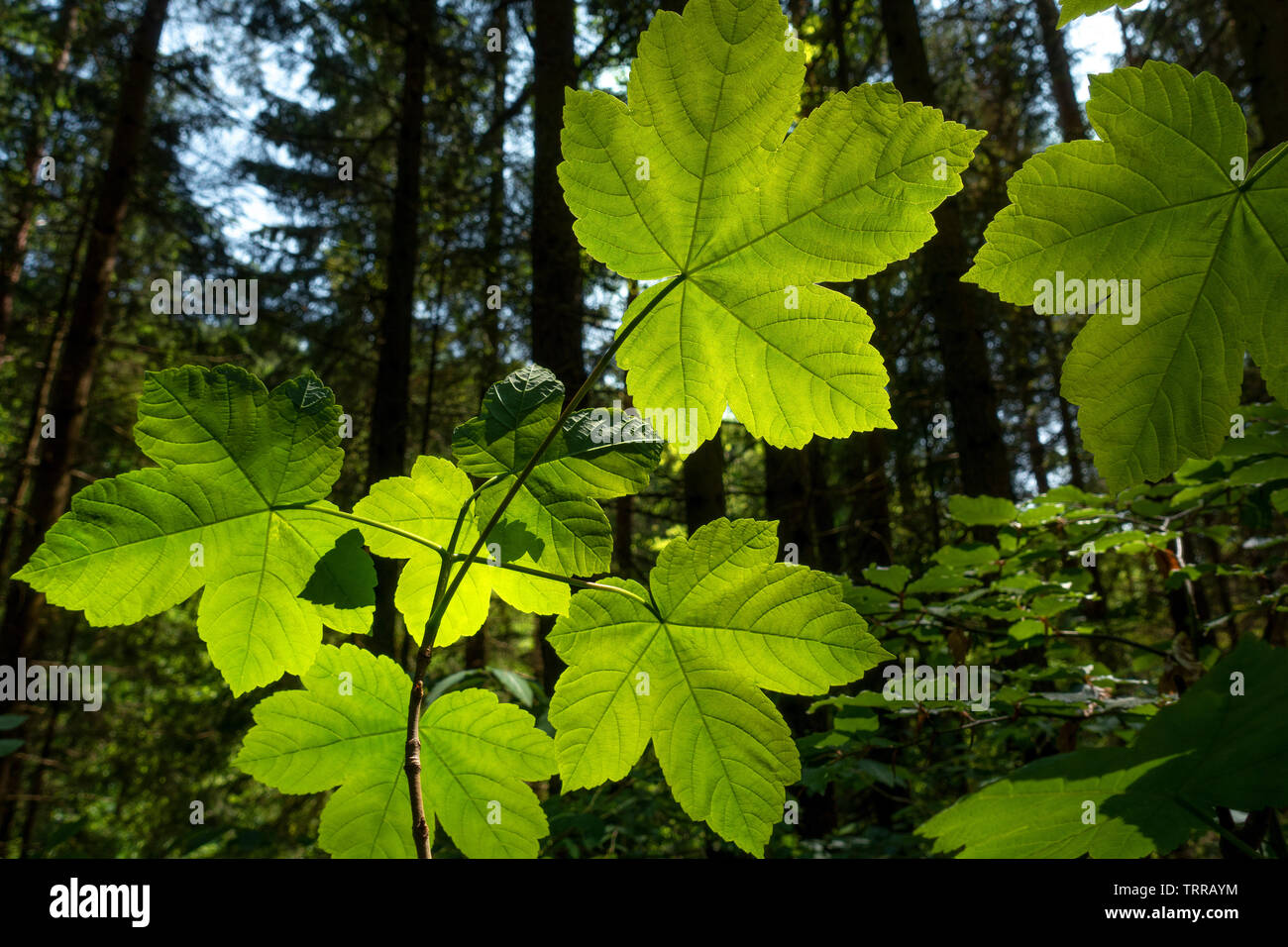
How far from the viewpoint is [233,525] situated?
718mm

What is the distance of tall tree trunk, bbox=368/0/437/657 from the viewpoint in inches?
284

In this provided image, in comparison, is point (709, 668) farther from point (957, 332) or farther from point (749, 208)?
point (957, 332)

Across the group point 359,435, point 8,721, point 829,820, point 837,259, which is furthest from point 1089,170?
point 359,435

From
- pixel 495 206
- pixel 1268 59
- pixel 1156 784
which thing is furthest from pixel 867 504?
pixel 1156 784

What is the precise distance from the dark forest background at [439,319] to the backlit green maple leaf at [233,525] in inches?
70.0

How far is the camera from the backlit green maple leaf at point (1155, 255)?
0.63m

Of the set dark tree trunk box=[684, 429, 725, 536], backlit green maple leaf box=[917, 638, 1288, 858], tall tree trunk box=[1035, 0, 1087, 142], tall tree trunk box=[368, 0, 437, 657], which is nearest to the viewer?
backlit green maple leaf box=[917, 638, 1288, 858]

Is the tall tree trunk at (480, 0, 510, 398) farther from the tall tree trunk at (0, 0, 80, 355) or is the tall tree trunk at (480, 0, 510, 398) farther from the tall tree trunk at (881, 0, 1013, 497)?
the tall tree trunk at (0, 0, 80, 355)

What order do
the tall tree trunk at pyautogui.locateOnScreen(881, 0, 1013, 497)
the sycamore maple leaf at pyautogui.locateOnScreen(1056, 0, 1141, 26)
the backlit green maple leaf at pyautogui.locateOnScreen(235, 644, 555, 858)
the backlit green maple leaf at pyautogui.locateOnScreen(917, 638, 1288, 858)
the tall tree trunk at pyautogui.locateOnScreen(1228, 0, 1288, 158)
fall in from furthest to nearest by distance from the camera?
the tall tree trunk at pyautogui.locateOnScreen(881, 0, 1013, 497) → the tall tree trunk at pyautogui.locateOnScreen(1228, 0, 1288, 158) → the backlit green maple leaf at pyautogui.locateOnScreen(917, 638, 1288, 858) → the backlit green maple leaf at pyautogui.locateOnScreen(235, 644, 555, 858) → the sycamore maple leaf at pyautogui.locateOnScreen(1056, 0, 1141, 26)

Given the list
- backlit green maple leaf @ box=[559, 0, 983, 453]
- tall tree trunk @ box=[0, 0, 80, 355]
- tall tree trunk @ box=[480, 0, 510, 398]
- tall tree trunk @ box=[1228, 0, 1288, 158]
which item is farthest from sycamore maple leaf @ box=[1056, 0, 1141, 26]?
tall tree trunk @ box=[0, 0, 80, 355]

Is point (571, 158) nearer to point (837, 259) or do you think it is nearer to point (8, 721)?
point (837, 259)

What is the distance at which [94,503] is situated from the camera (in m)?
0.66

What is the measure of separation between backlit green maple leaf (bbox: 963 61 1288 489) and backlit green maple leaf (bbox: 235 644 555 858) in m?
0.62

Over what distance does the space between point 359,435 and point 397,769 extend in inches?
377
